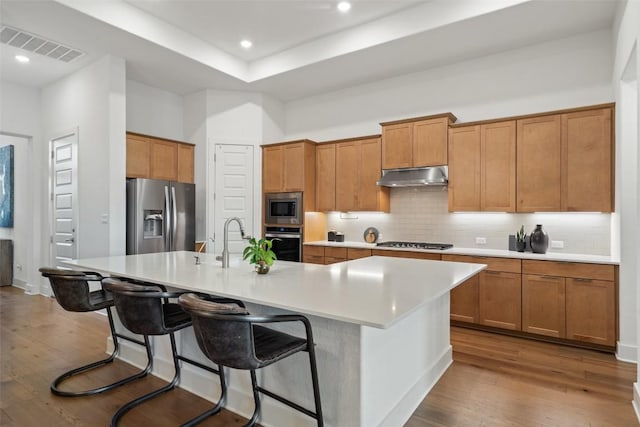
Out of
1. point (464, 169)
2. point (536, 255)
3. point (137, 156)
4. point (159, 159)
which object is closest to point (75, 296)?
point (137, 156)

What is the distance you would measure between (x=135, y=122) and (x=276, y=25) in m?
2.66

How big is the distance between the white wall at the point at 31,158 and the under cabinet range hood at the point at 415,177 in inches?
207

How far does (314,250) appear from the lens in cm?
516

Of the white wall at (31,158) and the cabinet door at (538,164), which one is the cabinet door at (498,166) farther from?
the white wall at (31,158)

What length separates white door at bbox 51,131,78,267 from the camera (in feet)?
16.2

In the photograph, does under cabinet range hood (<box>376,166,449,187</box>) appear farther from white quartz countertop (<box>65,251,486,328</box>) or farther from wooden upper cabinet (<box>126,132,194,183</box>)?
wooden upper cabinet (<box>126,132,194,183</box>)

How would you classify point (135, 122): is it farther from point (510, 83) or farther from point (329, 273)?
point (510, 83)

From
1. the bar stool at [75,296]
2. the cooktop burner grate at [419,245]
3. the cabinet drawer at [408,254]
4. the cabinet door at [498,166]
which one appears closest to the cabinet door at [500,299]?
the cabinet drawer at [408,254]

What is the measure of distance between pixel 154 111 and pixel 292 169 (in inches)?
94.4

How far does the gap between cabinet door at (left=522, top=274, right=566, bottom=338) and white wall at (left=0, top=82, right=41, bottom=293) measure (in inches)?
264

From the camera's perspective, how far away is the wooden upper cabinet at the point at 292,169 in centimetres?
536

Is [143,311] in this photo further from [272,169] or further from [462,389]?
[272,169]

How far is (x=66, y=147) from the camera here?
204 inches

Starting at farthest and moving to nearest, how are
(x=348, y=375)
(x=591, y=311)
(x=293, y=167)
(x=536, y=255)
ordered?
1. (x=293, y=167)
2. (x=536, y=255)
3. (x=591, y=311)
4. (x=348, y=375)
